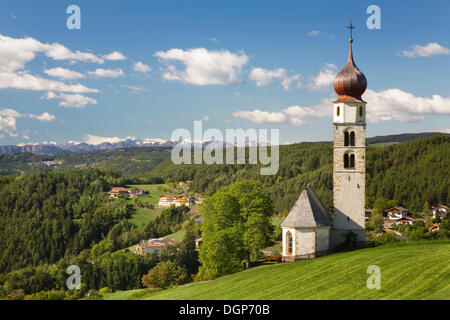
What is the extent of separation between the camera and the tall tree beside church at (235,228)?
3894 centimetres

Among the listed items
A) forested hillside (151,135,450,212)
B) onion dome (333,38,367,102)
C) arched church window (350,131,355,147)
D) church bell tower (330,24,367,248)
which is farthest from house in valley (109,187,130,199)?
onion dome (333,38,367,102)

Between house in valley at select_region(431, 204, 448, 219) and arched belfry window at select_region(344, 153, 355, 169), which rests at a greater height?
arched belfry window at select_region(344, 153, 355, 169)

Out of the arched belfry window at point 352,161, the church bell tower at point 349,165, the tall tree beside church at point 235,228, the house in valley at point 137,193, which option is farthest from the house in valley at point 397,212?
the house in valley at point 137,193

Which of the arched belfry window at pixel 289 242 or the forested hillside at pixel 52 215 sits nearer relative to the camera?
the arched belfry window at pixel 289 242

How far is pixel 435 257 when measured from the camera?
89.5 feet

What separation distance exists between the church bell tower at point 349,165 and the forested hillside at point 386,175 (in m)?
69.4

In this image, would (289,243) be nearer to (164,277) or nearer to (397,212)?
(164,277)

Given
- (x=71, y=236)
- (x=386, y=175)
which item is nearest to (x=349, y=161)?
(x=386, y=175)

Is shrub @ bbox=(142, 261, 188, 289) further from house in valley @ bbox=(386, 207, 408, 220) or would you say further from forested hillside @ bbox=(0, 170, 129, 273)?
forested hillside @ bbox=(0, 170, 129, 273)

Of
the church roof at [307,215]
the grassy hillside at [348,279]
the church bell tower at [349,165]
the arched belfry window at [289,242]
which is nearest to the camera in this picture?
the grassy hillside at [348,279]

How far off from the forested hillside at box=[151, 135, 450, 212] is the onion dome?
71.2 m

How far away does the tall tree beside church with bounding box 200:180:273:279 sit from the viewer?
128ft

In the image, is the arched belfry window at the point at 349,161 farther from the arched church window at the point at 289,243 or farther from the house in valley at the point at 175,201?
the house in valley at the point at 175,201
